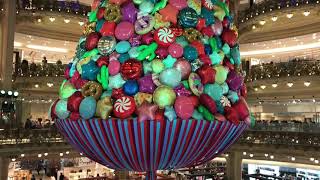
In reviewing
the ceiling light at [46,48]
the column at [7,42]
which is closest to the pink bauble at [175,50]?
the column at [7,42]

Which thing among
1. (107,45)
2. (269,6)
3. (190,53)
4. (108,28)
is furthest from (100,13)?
(269,6)

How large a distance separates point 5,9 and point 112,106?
1782 centimetres

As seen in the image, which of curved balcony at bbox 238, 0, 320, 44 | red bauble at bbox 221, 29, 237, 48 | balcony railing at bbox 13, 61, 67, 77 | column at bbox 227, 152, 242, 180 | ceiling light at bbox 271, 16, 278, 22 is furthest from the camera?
column at bbox 227, 152, 242, 180

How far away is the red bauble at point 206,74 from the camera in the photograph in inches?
126

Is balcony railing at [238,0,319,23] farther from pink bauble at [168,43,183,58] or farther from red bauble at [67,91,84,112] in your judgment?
red bauble at [67,91,84,112]

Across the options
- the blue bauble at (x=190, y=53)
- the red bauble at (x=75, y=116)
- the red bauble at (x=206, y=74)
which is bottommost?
the red bauble at (x=75, y=116)

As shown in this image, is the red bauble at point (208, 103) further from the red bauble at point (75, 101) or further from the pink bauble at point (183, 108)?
the red bauble at point (75, 101)

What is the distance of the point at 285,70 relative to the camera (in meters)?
19.8

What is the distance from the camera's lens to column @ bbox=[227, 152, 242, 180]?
2077 centimetres

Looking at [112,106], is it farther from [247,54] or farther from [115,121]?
[247,54]

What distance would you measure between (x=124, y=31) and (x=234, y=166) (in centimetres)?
1864

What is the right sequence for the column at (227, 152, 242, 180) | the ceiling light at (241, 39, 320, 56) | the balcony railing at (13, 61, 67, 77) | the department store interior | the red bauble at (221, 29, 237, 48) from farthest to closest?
the ceiling light at (241, 39, 320, 56), the column at (227, 152, 242, 180), the balcony railing at (13, 61, 67, 77), the department store interior, the red bauble at (221, 29, 237, 48)

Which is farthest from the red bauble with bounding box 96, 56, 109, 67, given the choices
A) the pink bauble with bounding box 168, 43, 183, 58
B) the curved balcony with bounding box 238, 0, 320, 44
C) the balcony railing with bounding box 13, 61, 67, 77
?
the balcony railing with bounding box 13, 61, 67, 77

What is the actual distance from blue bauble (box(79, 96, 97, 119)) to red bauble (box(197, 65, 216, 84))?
85cm
